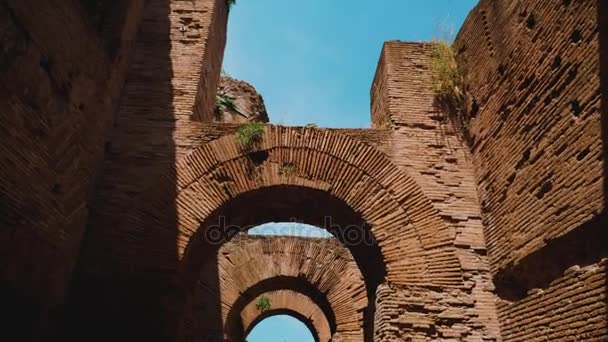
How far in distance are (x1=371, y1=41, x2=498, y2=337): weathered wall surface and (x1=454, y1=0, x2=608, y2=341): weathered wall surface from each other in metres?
0.15

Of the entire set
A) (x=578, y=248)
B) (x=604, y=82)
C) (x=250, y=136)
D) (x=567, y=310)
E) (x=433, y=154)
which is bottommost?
(x=567, y=310)

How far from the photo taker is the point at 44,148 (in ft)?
13.9

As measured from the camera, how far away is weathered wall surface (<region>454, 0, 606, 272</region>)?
3641mm

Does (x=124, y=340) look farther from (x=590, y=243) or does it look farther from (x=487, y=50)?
(x=487, y=50)

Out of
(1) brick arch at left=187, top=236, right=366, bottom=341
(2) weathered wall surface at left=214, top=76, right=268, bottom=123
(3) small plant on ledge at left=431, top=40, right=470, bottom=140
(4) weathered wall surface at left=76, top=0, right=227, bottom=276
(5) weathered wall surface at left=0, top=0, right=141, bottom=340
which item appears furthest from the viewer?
(2) weathered wall surface at left=214, top=76, right=268, bottom=123

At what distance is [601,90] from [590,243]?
112cm

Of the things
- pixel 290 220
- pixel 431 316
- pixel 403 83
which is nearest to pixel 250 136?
pixel 290 220

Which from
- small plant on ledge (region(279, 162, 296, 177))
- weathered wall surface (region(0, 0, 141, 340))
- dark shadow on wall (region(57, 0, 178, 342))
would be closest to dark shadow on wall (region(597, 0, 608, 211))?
small plant on ledge (region(279, 162, 296, 177))

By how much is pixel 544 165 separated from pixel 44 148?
4364 millimetres

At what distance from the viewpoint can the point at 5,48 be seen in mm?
3650

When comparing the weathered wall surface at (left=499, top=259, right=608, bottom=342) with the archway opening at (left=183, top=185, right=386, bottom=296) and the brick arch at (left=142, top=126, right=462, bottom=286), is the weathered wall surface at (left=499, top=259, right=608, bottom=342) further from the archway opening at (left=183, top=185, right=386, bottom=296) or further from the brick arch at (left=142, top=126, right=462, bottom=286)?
the archway opening at (left=183, top=185, right=386, bottom=296)

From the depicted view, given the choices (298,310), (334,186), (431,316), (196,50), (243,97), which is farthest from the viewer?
(243,97)

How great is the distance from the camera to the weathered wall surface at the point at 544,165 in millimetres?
3529

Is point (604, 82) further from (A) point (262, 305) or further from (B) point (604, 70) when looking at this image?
(A) point (262, 305)
